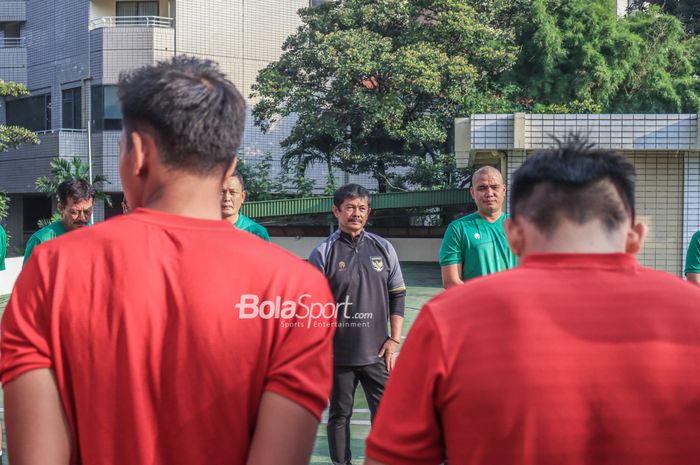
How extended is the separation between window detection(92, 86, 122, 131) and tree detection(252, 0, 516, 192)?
18.4ft

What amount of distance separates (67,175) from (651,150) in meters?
17.9

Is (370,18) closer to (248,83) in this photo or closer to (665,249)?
(248,83)

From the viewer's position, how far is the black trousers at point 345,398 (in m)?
5.48

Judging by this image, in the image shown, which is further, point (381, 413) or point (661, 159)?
point (661, 159)

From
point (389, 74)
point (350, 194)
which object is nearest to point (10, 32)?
point (389, 74)

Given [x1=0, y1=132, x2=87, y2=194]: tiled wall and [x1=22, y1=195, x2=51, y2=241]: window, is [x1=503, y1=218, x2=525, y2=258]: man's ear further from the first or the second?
[x1=22, y1=195, x2=51, y2=241]: window

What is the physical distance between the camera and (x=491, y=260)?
571 centimetres

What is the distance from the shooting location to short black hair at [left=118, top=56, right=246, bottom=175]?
1869mm

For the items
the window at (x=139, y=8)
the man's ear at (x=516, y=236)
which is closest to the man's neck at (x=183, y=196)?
the man's ear at (x=516, y=236)

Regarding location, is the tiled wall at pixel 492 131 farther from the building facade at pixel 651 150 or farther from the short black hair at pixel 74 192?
the short black hair at pixel 74 192

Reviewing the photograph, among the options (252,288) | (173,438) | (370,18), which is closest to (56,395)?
(173,438)

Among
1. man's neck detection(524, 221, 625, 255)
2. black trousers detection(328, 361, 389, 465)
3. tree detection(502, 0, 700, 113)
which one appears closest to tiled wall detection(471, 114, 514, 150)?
tree detection(502, 0, 700, 113)

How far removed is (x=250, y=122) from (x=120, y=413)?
27493 millimetres

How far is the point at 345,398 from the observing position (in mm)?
5586
